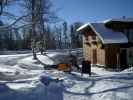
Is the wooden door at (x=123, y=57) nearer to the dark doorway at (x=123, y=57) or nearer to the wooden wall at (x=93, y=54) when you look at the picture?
the dark doorway at (x=123, y=57)

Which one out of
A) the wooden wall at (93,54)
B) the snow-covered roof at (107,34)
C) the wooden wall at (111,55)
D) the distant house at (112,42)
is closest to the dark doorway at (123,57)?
the distant house at (112,42)

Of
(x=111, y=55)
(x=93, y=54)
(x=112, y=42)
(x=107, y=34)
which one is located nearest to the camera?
(x=112, y=42)

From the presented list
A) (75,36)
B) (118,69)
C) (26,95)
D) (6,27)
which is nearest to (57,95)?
(26,95)

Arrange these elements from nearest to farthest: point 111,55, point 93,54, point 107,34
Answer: point 111,55
point 107,34
point 93,54

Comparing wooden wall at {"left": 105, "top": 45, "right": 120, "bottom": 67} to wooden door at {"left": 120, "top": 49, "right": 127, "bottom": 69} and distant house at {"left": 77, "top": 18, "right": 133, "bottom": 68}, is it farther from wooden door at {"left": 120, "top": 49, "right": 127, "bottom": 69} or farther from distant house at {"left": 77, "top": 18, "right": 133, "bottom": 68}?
wooden door at {"left": 120, "top": 49, "right": 127, "bottom": 69}

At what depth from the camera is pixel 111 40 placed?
30719 mm

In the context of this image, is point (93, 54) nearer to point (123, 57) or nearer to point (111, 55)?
point (111, 55)

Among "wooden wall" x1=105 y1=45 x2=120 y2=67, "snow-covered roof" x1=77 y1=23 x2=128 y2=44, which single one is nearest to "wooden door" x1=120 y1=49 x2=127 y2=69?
"wooden wall" x1=105 y1=45 x2=120 y2=67

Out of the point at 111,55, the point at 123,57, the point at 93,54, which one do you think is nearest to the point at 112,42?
the point at 111,55

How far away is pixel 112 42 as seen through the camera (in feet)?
100

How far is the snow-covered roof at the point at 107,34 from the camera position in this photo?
101 feet

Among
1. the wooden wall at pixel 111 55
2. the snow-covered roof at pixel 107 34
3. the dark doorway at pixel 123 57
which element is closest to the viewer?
the snow-covered roof at pixel 107 34

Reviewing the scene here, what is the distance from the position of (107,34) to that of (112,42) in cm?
153

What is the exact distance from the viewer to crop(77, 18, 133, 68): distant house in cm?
3102
